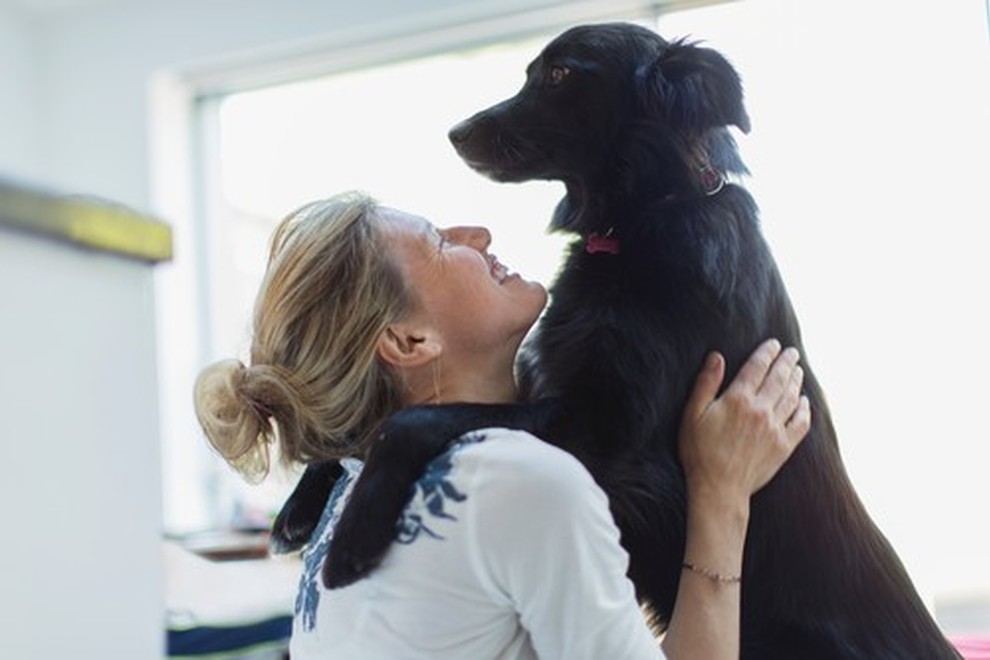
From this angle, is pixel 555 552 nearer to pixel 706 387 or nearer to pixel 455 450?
pixel 455 450

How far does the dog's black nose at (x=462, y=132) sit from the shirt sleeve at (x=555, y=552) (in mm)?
554

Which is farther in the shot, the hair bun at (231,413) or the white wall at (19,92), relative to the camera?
the white wall at (19,92)

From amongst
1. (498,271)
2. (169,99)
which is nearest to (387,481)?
(498,271)

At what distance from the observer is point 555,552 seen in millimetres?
866

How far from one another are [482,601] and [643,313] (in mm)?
391

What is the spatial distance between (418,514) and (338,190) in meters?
1.77

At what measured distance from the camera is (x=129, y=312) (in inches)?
39.1

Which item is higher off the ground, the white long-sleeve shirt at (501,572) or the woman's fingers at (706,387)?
the woman's fingers at (706,387)

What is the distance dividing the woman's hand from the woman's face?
214 mm

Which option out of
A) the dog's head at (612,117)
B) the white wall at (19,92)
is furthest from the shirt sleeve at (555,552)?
the white wall at (19,92)

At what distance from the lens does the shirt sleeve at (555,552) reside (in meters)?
0.87

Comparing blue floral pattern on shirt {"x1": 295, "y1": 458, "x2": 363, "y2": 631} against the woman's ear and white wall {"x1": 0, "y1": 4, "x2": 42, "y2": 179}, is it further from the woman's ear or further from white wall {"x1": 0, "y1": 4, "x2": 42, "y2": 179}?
white wall {"x1": 0, "y1": 4, "x2": 42, "y2": 179}

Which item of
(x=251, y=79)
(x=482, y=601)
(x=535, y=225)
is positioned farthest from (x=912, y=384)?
(x=251, y=79)

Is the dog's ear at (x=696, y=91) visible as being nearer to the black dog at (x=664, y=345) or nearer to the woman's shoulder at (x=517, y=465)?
the black dog at (x=664, y=345)
